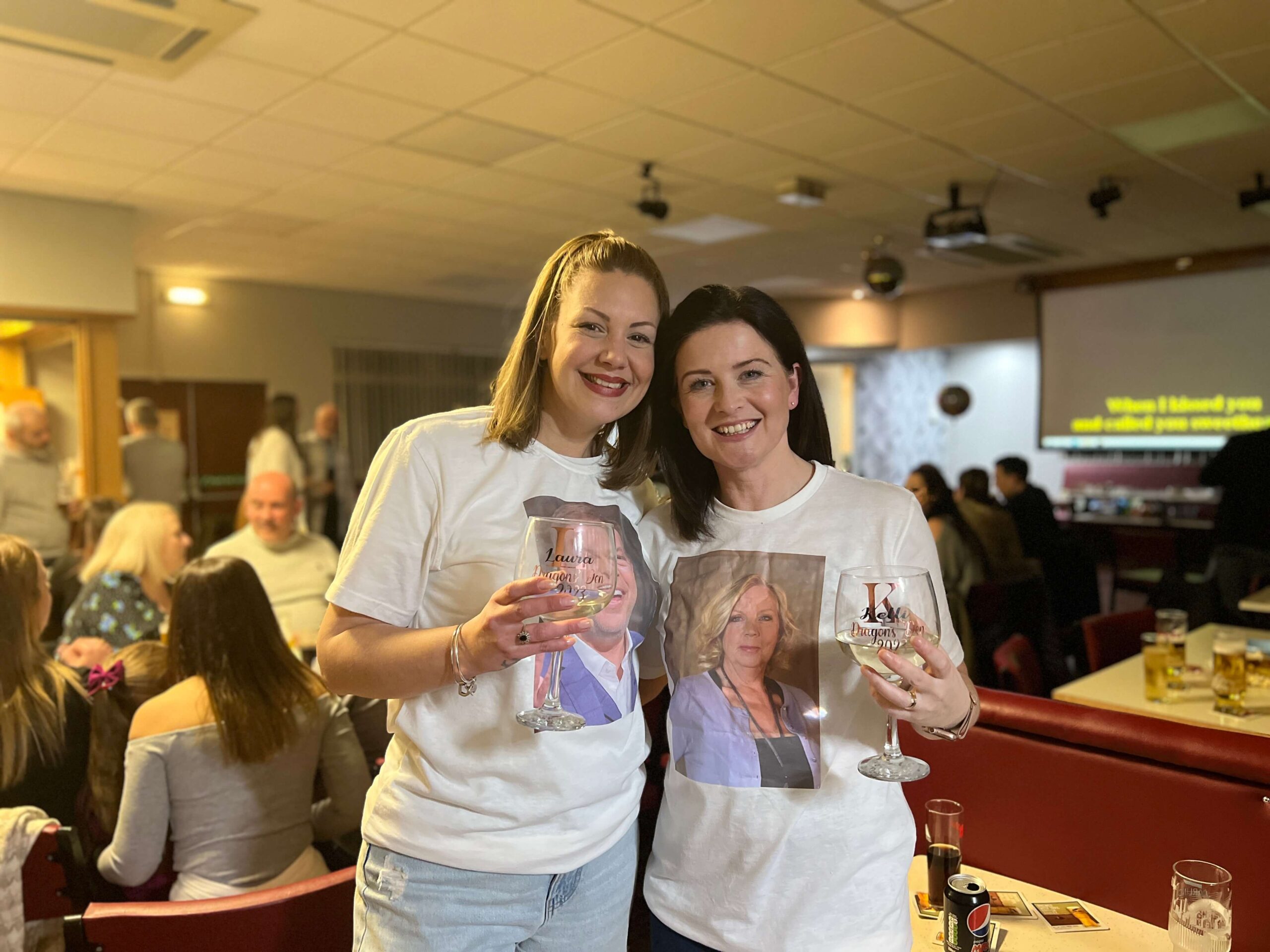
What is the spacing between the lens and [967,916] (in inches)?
51.5

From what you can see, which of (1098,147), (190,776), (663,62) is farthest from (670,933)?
(1098,147)

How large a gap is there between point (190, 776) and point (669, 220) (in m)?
5.29

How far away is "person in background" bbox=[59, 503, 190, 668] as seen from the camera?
10.7 feet

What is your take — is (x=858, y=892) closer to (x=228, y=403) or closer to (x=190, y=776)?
(x=190, y=776)

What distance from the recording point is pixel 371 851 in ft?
4.13

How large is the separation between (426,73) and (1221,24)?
10.3 ft

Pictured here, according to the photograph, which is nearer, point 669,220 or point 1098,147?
point 1098,147

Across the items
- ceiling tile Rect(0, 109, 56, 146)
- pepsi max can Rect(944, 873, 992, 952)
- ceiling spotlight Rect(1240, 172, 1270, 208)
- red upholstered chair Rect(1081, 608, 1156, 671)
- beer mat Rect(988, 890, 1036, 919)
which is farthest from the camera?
ceiling spotlight Rect(1240, 172, 1270, 208)

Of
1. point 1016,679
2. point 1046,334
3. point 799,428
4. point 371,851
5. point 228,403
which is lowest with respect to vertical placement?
point 1016,679

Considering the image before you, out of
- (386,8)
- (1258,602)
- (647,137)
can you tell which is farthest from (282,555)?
(1258,602)

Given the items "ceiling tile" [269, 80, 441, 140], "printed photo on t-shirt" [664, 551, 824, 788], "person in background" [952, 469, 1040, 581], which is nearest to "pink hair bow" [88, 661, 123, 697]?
"printed photo on t-shirt" [664, 551, 824, 788]

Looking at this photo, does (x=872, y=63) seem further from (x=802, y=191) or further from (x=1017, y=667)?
(x=1017, y=667)

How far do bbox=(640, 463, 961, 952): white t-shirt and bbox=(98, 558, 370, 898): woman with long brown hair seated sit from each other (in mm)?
1090

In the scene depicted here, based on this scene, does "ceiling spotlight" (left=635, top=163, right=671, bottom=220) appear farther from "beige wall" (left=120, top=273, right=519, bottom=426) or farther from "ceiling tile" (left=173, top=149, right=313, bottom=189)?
"beige wall" (left=120, top=273, right=519, bottom=426)
